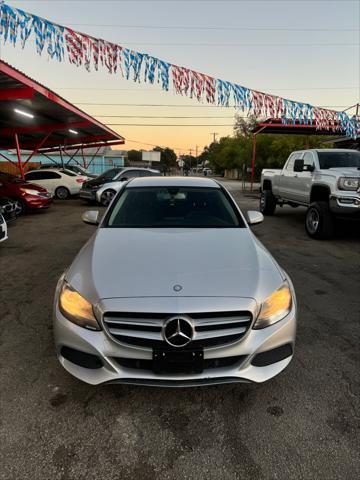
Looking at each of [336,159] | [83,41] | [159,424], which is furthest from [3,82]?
[159,424]

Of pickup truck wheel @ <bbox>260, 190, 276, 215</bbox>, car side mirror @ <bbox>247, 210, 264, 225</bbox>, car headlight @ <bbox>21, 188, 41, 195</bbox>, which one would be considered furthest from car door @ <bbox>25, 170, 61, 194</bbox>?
car side mirror @ <bbox>247, 210, 264, 225</bbox>

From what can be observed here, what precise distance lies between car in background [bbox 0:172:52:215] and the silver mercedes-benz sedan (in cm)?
969

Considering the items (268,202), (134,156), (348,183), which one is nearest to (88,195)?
(268,202)

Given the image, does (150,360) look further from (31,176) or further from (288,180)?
(31,176)

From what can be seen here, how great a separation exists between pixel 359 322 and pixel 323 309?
1.33 ft

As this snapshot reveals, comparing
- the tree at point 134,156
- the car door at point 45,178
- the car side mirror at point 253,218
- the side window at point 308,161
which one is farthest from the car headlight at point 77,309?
the tree at point 134,156

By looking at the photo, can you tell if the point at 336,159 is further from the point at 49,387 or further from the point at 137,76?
the point at 49,387

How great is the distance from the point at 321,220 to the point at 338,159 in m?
1.68

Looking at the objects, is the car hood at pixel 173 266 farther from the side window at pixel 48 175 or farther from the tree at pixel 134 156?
the tree at pixel 134 156

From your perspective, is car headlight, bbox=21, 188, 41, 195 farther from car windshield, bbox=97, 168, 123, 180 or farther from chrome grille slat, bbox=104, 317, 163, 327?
chrome grille slat, bbox=104, 317, 163, 327

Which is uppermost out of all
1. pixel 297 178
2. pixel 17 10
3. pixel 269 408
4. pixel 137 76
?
pixel 17 10

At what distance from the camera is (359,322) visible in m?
3.60

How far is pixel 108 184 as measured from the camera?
1342cm

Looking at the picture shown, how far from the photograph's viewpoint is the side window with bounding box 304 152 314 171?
7911mm
